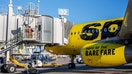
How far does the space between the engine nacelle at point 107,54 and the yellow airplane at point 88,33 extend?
13.0 feet

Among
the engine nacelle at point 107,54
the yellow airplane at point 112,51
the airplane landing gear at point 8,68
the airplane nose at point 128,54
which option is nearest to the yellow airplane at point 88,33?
the yellow airplane at point 112,51

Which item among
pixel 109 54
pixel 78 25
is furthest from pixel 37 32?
pixel 109 54

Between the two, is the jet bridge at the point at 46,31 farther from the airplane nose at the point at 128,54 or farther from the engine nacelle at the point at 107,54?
the airplane nose at the point at 128,54

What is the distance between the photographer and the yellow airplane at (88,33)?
21.2 meters

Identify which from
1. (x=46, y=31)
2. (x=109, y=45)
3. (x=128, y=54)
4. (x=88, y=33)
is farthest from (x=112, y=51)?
(x=46, y=31)

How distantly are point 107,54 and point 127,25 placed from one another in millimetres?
2230

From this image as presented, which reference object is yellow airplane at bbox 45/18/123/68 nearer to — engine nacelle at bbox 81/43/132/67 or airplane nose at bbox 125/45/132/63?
engine nacelle at bbox 81/43/132/67

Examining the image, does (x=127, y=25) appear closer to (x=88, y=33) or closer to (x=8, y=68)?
(x=88, y=33)

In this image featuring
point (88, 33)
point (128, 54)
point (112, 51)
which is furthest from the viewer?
point (88, 33)

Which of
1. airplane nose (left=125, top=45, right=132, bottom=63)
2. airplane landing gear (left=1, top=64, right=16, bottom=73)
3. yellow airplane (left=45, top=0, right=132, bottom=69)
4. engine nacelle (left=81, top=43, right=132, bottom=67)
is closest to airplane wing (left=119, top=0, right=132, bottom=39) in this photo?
yellow airplane (left=45, top=0, right=132, bottom=69)

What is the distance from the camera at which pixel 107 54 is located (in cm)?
1669

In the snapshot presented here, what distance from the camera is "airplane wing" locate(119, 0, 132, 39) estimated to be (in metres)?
14.0

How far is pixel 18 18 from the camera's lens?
2197cm

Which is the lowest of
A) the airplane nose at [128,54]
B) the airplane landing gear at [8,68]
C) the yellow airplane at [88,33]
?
the airplane landing gear at [8,68]
